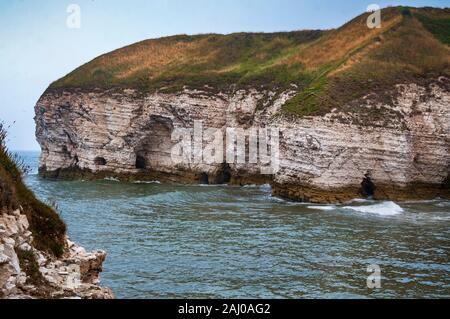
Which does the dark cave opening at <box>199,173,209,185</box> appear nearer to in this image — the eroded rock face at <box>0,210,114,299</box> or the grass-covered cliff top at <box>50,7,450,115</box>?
the grass-covered cliff top at <box>50,7,450,115</box>

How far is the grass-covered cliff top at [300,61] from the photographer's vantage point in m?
47.9

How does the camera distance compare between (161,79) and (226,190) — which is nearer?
(226,190)

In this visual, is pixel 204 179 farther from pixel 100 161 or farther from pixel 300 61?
pixel 300 61

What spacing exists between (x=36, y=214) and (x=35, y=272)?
3038 millimetres

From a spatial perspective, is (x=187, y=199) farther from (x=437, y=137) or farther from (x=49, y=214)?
(x=49, y=214)

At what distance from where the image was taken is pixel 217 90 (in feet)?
211

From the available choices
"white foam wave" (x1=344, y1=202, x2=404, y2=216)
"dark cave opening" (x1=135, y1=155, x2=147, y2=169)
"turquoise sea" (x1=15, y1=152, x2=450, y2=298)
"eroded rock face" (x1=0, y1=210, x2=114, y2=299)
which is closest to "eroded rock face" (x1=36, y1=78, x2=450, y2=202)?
"turquoise sea" (x1=15, y1=152, x2=450, y2=298)

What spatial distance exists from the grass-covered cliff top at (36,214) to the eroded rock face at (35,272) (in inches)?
15.7

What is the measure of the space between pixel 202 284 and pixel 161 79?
180 feet

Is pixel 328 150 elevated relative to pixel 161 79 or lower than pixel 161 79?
lower

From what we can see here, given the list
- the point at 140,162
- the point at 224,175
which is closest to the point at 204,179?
the point at 224,175

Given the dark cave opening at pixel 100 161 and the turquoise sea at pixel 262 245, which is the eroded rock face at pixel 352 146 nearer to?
the turquoise sea at pixel 262 245

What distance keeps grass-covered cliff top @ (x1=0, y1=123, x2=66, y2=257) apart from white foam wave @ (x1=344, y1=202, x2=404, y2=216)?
2624 cm
